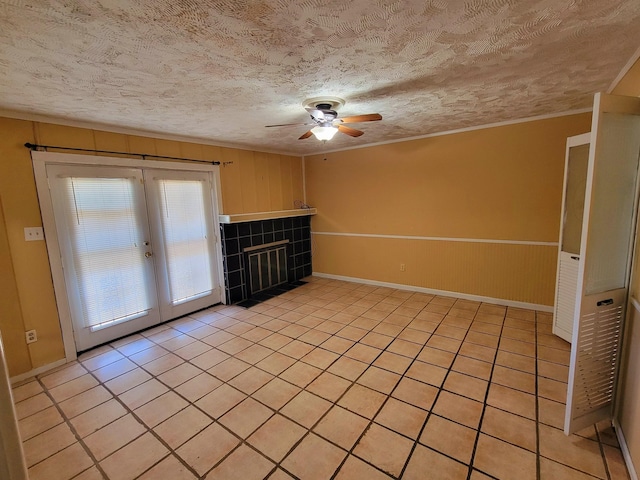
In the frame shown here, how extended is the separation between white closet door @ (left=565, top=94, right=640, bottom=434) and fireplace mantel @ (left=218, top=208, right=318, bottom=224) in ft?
11.8

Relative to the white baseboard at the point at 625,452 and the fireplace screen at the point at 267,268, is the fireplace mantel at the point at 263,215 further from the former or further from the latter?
the white baseboard at the point at 625,452

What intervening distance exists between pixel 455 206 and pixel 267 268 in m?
3.02

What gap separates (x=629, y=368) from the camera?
5.57 ft

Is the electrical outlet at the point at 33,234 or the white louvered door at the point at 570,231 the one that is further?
the white louvered door at the point at 570,231

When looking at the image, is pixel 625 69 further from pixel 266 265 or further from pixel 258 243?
pixel 266 265

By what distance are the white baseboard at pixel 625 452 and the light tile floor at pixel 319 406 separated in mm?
42

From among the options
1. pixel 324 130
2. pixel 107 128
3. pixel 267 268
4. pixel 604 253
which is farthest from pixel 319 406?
pixel 107 128

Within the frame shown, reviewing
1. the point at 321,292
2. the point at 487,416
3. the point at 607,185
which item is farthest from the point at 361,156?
the point at 487,416

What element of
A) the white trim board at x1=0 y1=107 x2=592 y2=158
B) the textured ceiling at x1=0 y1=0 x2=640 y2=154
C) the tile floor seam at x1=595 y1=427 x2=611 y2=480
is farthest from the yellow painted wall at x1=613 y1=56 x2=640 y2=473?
the white trim board at x1=0 y1=107 x2=592 y2=158

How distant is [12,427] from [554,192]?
4465 mm

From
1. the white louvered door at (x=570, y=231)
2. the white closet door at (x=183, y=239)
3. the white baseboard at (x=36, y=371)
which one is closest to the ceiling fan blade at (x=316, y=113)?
the white closet door at (x=183, y=239)

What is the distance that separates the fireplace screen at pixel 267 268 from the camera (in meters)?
4.57

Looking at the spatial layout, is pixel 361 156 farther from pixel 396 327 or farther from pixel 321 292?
pixel 396 327

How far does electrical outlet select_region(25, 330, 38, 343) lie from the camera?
2.58 meters
